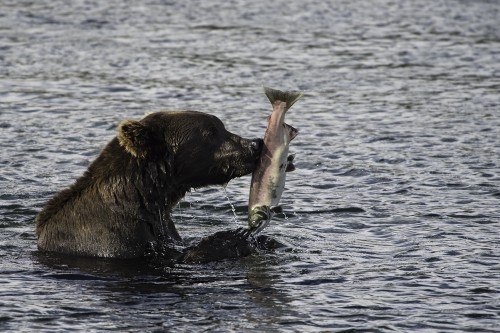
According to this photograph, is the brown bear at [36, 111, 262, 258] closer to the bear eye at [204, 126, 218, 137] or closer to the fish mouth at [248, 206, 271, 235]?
the bear eye at [204, 126, 218, 137]

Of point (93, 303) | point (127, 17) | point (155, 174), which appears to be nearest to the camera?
point (93, 303)

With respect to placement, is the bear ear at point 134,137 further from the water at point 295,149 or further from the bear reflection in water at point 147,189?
the water at point 295,149

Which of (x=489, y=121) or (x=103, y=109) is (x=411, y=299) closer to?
(x=489, y=121)

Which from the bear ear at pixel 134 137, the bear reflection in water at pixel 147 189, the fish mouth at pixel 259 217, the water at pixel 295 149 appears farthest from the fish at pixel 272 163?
the bear ear at pixel 134 137

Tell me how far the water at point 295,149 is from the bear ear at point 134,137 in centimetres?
92

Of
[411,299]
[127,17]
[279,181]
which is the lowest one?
[411,299]

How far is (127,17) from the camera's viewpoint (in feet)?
71.9

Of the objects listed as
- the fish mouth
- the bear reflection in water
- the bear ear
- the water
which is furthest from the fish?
the bear ear

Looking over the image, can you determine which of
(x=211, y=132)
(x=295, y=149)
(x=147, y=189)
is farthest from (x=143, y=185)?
(x=295, y=149)

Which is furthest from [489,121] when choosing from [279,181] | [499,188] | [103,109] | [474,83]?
[279,181]

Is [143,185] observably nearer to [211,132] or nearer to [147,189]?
[147,189]

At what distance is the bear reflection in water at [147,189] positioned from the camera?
9.57m

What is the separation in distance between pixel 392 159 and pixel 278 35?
24.0 feet

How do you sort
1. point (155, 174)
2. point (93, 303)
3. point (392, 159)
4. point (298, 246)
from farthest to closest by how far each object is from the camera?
point (392, 159), point (298, 246), point (155, 174), point (93, 303)
